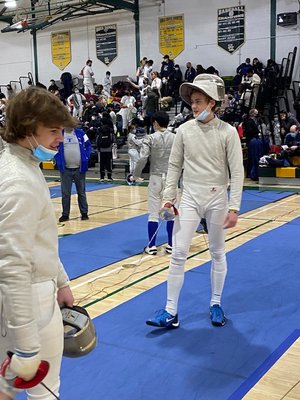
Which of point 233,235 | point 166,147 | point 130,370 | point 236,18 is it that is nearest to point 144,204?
point 233,235

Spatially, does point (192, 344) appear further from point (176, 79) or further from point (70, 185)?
point (176, 79)

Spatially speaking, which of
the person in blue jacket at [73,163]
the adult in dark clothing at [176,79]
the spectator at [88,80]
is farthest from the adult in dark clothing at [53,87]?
the person in blue jacket at [73,163]

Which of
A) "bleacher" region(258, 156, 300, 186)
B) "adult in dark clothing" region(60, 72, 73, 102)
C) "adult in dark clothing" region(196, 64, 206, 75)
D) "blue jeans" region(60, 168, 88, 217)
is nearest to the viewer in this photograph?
"blue jeans" region(60, 168, 88, 217)

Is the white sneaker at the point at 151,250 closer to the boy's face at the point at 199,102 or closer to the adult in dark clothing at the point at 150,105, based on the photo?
the boy's face at the point at 199,102

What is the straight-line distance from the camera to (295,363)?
125 inches

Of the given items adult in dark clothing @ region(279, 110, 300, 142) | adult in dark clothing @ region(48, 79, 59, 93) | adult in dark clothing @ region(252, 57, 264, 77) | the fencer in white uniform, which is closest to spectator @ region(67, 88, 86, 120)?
adult in dark clothing @ region(48, 79, 59, 93)

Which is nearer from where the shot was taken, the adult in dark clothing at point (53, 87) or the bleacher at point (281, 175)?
the bleacher at point (281, 175)

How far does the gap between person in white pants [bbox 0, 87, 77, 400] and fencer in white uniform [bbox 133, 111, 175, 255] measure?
4029 millimetres

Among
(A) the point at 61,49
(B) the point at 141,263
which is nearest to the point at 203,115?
(B) the point at 141,263

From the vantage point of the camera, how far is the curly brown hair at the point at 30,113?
1.73 metres

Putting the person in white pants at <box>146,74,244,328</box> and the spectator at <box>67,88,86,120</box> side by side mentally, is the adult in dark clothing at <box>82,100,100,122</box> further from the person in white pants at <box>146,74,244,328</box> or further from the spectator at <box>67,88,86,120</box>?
the person in white pants at <box>146,74,244,328</box>

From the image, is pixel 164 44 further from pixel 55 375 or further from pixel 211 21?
pixel 55 375

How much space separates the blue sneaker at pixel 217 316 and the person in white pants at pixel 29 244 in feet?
6.89

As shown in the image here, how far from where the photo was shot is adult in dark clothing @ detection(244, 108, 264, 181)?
39.6 feet
